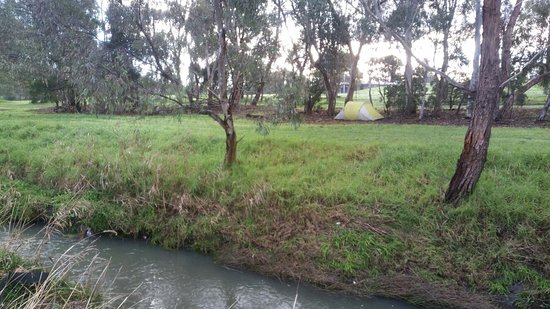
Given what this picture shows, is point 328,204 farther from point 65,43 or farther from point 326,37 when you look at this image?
point 326,37

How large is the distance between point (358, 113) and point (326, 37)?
388 cm

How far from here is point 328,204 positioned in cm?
902

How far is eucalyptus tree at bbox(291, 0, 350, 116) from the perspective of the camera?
1912 centimetres

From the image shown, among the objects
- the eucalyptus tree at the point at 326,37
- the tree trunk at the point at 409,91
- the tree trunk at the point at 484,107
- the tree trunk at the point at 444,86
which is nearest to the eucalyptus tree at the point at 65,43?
the tree trunk at the point at 484,107

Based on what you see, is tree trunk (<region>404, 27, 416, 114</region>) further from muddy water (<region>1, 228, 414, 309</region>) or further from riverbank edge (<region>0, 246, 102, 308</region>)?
riverbank edge (<region>0, 246, 102, 308</region>)

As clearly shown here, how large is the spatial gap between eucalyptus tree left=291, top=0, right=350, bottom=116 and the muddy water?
13.0 meters

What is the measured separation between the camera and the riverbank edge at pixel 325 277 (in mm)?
6797

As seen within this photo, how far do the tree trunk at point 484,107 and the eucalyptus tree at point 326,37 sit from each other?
440 inches

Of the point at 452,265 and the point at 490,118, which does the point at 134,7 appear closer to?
the point at 490,118

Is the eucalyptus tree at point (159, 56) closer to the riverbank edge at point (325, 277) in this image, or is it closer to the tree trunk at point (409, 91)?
the riverbank edge at point (325, 277)

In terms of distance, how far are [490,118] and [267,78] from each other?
5014 millimetres

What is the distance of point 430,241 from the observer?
782cm

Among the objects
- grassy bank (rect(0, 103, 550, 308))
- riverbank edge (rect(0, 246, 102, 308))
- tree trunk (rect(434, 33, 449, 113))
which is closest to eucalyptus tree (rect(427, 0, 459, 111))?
tree trunk (rect(434, 33, 449, 113))

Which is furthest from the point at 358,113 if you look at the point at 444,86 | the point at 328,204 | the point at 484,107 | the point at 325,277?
the point at 325,277
